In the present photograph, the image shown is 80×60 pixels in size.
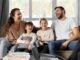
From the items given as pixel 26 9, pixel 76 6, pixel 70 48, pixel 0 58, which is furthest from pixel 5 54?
pixel 76 6

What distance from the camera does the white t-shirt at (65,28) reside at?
3732mm

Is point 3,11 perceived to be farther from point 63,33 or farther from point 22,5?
point 63,33

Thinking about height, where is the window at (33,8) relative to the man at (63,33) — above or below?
above

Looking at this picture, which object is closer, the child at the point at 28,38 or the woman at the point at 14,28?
the child at the point at 28,38

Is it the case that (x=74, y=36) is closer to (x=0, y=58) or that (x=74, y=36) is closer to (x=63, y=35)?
(x=63, y=35)

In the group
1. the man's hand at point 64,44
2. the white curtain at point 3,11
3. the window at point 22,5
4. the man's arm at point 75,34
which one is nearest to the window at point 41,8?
the window at point 22,5

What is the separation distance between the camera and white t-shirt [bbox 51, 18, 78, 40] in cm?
373

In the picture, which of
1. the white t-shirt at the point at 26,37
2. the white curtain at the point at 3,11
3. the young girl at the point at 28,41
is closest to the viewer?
the young girl at the point at 28,41

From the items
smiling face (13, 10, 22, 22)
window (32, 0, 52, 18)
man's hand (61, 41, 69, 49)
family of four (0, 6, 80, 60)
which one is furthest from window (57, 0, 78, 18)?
man's hand (61, 41, 69, 49)

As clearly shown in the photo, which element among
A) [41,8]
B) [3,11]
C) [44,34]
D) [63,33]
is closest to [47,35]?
[44,34]

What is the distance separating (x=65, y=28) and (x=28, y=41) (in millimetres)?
641

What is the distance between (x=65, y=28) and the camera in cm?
377

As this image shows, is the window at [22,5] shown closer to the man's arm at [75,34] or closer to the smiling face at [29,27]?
the smiling face at [29,27]

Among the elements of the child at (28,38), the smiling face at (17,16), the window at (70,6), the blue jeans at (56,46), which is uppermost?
the window at (70,6)
